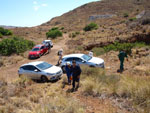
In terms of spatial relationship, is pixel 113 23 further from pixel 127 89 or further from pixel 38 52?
pixel 127 89

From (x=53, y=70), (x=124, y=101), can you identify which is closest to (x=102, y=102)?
(x=124, y=101)

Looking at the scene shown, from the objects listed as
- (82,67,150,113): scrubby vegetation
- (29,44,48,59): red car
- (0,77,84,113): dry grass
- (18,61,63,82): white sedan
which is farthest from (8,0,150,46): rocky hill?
(0,77,84,113): dry grass

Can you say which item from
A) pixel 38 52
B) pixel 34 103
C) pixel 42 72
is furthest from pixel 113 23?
pixel 34 103

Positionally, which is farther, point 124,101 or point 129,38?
point 129,38

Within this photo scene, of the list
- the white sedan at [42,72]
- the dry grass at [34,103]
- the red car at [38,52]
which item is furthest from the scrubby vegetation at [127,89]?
the red car at [38,52]

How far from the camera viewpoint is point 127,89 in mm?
5836

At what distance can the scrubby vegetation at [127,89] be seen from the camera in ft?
16.4

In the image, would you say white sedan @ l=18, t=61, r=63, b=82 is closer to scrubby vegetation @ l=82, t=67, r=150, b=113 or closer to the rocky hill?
scrubby vegetation @ l=82, t=67, r=150, b=113

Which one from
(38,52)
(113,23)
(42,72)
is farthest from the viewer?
(113,23)

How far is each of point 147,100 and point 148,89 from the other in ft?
1.55

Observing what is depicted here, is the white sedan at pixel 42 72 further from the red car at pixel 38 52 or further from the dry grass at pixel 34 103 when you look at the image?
the red car at pixel 38 52

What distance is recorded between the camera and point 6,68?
57.2 feet

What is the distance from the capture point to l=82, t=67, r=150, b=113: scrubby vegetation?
5.00 metres

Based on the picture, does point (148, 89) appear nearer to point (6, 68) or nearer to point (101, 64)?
point (101, 64)
